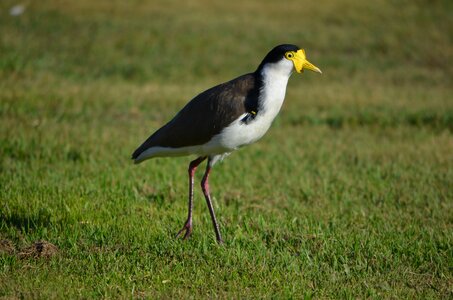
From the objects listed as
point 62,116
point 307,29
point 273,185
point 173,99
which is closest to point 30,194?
point 273,185

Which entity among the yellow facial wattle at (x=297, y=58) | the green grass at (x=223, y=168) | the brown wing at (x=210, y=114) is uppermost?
the yellow facial wattle at (x=297, y=58)

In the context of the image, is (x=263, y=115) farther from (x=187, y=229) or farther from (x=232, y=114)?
(x=187, y=229)

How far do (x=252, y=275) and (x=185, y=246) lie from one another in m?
0.80

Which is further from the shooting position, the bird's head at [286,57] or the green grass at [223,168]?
the bird's head at [286,57]

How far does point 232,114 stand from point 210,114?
0.84ft

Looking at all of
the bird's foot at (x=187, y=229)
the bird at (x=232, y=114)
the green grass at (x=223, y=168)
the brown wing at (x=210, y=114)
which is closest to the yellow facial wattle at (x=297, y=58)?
the bird at (x=232, y=114)

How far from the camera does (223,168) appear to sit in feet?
30.0

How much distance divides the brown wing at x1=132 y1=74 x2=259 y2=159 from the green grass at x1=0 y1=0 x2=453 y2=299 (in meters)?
0.87

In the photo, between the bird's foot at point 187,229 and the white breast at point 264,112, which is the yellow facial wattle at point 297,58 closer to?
the white breast at point 264,112

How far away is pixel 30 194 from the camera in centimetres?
721

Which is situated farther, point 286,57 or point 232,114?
point 286,57

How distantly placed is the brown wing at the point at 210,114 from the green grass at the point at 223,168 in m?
0.87

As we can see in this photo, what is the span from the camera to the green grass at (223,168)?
18.0 ft

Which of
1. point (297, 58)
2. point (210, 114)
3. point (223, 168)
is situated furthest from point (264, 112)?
point (223, 168)
